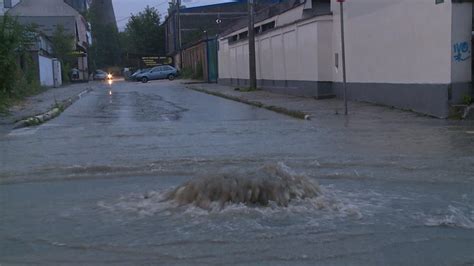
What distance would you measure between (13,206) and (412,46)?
40.4ft

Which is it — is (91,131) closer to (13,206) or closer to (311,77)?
(13,206)

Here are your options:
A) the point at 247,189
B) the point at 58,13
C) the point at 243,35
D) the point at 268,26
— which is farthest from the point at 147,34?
the point at 247,189

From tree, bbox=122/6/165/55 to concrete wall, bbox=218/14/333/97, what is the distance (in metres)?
50.0

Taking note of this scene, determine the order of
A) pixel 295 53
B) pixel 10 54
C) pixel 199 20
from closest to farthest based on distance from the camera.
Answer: pixel 10 54
pixel 295 53
pixel 199 20

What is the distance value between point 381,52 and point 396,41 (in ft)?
3.67

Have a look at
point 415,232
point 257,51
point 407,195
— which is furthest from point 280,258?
point 257,51

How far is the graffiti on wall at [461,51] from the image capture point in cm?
1506

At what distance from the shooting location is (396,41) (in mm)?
17859

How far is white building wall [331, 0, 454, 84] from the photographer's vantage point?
15.5m

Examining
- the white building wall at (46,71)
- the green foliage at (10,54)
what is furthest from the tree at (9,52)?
the white building wall at (46,71)

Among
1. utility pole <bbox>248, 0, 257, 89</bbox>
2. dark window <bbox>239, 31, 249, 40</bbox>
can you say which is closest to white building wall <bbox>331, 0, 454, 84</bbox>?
utility pole <bbox>248, 0, 257, 89</bbox>

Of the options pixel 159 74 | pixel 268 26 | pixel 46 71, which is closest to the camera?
pixel 268 26

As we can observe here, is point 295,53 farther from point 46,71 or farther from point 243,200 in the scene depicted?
point 46,71

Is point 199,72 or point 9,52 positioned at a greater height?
point 9,52
